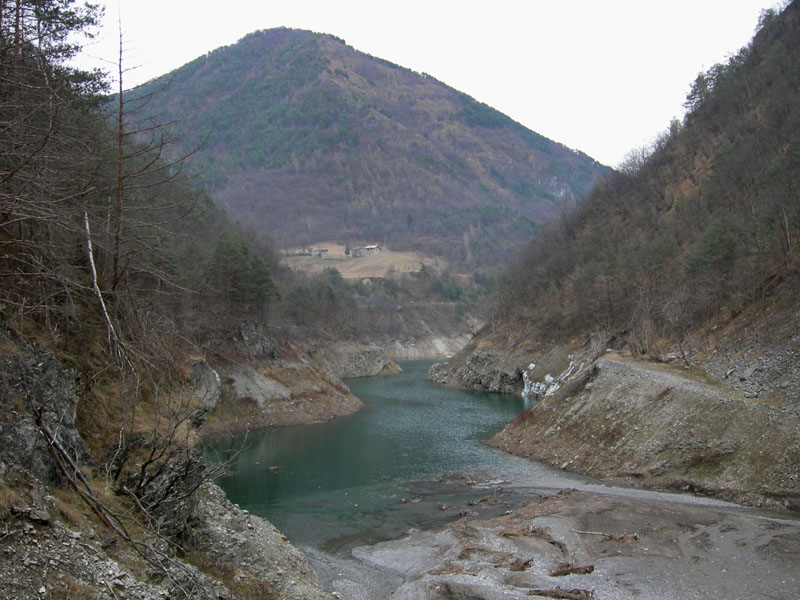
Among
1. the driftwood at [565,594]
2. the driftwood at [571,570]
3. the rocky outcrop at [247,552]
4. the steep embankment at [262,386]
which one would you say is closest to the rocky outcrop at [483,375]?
the steep embankment at [262,386]

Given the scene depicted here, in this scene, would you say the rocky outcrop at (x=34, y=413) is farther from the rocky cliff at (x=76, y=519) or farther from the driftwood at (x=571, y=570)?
the driftwood at (x=571, y=570)

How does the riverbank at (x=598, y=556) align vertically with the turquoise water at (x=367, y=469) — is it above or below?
above

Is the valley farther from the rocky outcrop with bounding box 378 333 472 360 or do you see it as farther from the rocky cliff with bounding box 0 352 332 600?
the rocky outcrop with bounding box 378 333 472 360

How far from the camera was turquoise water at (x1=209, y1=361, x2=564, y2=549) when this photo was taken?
97.2 ft

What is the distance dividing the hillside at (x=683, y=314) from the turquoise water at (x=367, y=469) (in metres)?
5.90

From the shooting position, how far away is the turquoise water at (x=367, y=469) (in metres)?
29.6

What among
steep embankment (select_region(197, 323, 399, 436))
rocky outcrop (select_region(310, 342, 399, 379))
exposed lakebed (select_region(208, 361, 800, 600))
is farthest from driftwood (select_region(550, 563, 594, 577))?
rocky outcrop (select_region(310, 342, 399, 379))

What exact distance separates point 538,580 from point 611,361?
32.2m

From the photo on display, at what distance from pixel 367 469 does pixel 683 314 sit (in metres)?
32.5

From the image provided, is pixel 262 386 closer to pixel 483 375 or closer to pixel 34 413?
pixel 483 375

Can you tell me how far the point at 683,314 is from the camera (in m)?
52.5

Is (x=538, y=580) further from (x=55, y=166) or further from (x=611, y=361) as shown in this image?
(x=611, y=361)

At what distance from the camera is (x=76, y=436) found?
43.8 feet

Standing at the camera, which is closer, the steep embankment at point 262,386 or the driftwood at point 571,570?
the driftwood at point 571,570
